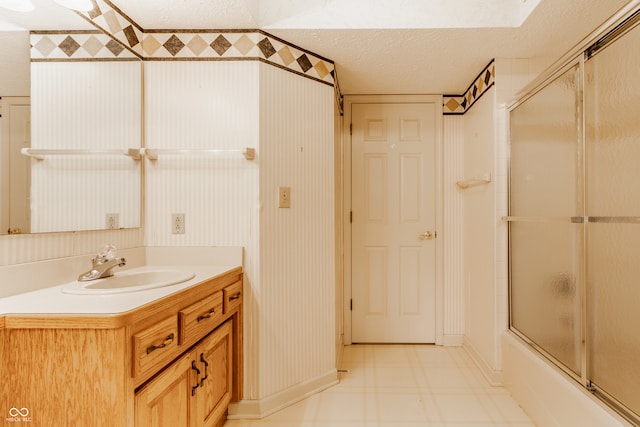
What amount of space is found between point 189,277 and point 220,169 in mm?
664

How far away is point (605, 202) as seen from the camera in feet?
4.42

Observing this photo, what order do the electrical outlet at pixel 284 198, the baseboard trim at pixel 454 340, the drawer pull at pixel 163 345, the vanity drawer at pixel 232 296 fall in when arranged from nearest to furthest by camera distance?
the drawer pull at pixel 163 345, the vanity drawer at pixel 232 296, the electrical outlet at pixel 284 198, the baseboard trim at pixel 454 340

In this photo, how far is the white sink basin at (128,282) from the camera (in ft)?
3.74

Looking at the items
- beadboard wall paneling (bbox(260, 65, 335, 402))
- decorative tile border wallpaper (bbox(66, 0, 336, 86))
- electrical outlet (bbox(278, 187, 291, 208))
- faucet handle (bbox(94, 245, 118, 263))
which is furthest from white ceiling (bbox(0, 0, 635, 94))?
faucet handle (bbox(94, 245, 118, 263))

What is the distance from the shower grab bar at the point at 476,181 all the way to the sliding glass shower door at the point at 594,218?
1.35 feet

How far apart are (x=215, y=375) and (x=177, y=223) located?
820mm

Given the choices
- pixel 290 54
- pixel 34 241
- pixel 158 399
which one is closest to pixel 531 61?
pixel 290 54

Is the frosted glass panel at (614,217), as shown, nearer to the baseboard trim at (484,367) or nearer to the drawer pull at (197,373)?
the baseboard trim at (484,367)

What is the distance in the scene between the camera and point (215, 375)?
1523mm

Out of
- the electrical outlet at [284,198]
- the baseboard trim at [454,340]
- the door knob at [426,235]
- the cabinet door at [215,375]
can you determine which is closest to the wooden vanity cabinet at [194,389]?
the cabinet door at [215,375]

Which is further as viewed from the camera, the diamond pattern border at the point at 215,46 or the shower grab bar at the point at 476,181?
the shower grab bar at the point at 476,181

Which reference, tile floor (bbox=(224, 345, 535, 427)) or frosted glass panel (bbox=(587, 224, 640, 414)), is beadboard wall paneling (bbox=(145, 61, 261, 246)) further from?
frosted glass panel (bbox=(587, 224, 640, 414))

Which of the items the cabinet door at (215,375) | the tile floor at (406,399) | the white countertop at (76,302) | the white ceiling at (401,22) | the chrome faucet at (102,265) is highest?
the white ceiling at (401,22)

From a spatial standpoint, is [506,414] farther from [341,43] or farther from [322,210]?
[341,43]
